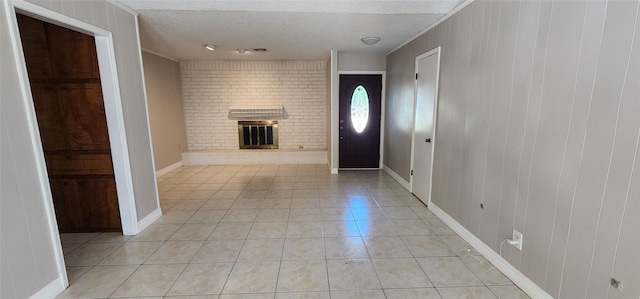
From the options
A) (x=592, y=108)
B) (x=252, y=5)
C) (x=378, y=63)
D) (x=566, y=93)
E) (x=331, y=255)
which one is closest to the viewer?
(x=592, y=108)

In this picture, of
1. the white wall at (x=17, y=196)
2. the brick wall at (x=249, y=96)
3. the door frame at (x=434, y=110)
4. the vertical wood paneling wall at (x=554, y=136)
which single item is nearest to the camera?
the vertical wood paneling wall at (x=554, y=136)

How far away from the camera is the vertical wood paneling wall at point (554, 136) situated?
132cm

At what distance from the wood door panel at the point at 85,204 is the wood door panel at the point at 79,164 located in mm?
77

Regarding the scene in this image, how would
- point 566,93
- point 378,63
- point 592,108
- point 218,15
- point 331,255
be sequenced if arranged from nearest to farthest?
point 592,108 < point 566,93 < point 331,255 < point 218,15 < point 378,63

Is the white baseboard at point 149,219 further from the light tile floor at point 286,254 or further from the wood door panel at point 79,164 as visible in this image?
the wood door panel at point 79,164

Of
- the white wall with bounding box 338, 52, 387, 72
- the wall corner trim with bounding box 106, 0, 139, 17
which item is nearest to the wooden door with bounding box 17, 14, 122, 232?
the wall corner trim with bounding box 106, 0, 139, 17

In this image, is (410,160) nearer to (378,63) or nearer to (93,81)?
(378,63)

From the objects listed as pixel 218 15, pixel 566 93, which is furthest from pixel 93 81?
pixel 566 93

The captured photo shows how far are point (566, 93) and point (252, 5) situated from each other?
2.67 meters

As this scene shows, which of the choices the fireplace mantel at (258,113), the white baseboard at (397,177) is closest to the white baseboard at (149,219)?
the fireplace mantel at (258,113)

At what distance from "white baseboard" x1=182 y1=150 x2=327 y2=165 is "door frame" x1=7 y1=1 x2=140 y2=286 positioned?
3.32 m

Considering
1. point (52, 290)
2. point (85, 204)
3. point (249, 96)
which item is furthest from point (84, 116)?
point (249, 96)

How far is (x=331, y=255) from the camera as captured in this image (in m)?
2.35

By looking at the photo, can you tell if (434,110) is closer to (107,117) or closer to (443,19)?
(443,19)
